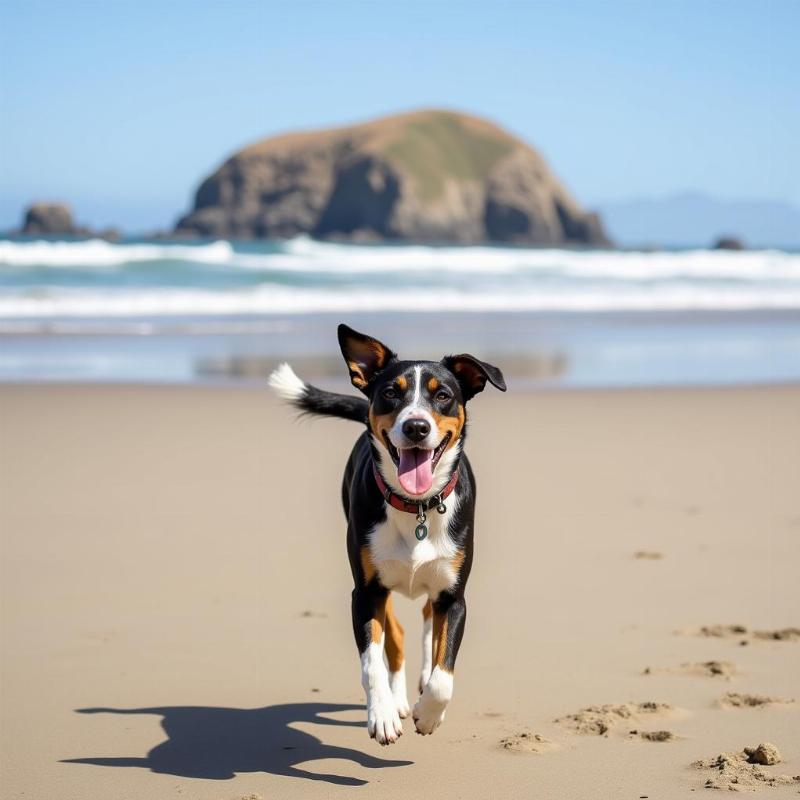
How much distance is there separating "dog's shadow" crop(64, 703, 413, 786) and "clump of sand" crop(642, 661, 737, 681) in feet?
3.99

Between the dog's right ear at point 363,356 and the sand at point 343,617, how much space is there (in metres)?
1.21

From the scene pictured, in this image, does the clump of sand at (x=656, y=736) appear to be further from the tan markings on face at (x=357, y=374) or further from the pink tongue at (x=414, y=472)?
the tan markings on face at (x=357, y=374)

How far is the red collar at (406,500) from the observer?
419cm

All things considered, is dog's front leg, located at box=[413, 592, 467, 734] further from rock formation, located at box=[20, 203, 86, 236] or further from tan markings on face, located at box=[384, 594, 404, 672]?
rock formation, located at box=[20, 203, 86, 236]

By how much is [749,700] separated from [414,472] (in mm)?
1530

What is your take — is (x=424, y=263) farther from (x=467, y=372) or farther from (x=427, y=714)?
(x=427, y=714)

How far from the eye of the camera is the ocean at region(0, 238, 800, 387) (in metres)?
13.9

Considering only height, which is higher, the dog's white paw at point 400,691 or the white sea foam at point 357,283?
the white sea foam at point 357,283

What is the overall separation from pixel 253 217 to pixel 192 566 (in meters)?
132

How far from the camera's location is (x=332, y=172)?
137875 mm

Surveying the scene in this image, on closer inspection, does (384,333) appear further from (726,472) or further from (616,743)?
(616,743)

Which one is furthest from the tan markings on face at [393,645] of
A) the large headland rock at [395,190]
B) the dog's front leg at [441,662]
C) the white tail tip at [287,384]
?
the large headland rock at [395,190]

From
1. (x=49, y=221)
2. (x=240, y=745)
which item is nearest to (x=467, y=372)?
(x=240, y=745)

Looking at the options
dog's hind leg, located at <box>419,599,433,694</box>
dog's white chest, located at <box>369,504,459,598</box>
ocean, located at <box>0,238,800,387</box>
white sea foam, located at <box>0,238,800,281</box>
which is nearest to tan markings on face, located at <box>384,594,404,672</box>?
dog's hind leg, located at <box>419,599,433,694</box>
